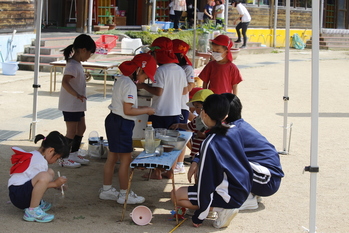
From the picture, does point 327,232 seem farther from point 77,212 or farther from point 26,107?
point 26,107

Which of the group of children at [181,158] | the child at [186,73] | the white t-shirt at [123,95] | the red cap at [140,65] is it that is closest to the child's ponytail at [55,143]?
the group of children at [181,158]

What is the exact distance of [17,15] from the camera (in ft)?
47.3

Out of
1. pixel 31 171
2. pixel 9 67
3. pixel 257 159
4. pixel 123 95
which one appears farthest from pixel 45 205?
pixel 9 67

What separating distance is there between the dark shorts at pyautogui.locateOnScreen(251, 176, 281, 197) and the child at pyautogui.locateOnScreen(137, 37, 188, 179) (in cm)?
131

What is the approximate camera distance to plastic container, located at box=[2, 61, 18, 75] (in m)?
12.5

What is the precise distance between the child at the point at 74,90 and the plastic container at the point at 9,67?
699 centimetres

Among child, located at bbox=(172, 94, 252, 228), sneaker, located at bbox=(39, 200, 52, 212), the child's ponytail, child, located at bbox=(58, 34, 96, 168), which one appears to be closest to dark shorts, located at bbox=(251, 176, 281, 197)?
child, located at bbox=(172, 94, 252, 228)

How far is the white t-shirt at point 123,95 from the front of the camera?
4590mm

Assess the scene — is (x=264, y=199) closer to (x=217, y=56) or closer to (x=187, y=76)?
(x=187, y=76)

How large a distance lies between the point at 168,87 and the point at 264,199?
1515mm

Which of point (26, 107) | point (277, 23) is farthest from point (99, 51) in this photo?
point (277, 23)

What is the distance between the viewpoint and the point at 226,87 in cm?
625

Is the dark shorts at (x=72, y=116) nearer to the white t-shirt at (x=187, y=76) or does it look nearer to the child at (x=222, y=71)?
the white t-shirt at (x=187, y=76)

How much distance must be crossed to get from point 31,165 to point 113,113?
0.91 m
